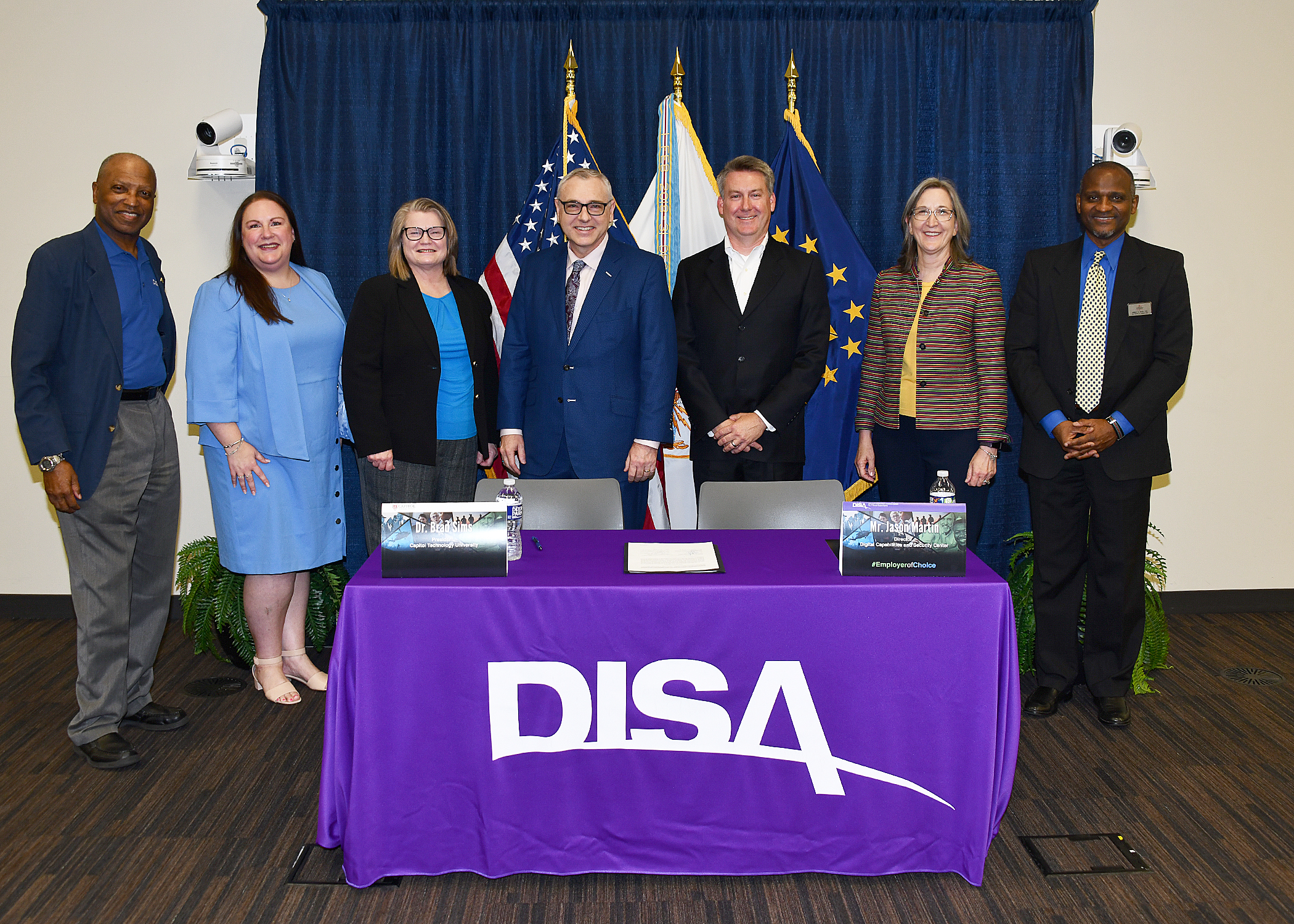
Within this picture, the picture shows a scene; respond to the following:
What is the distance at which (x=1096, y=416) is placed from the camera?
314 cm

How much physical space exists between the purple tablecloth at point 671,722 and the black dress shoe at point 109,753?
3.49 ft

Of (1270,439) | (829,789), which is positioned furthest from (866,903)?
(1270,439)

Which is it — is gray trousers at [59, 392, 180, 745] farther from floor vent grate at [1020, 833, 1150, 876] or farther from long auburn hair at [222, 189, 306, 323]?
floor vent grate at [1020, 833, 1150, 876]

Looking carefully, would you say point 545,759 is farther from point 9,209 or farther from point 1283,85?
point 1283,85

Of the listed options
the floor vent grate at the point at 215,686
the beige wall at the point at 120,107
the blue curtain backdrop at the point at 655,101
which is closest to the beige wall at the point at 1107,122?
the beige wall at the point at 120,107

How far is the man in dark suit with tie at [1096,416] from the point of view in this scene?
10.1 feet

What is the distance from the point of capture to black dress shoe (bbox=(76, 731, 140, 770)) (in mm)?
2830

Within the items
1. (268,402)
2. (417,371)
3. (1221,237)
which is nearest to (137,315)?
(268,402)

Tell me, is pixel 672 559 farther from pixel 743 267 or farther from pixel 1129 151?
pixel 1129 151

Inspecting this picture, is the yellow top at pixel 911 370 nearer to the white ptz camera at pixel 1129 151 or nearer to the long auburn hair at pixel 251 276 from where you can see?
the white ptz camera at pixel 1129 151

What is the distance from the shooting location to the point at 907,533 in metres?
2.08

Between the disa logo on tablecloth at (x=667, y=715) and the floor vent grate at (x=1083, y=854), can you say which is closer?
the disa logo on tablecloth at (x=667, y=715)

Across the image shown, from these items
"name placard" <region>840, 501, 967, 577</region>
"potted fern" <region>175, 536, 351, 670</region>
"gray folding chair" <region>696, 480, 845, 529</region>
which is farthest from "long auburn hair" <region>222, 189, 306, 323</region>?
"name placard" <region>840, 501, 967, 577</region>

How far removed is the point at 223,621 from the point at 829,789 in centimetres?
253
